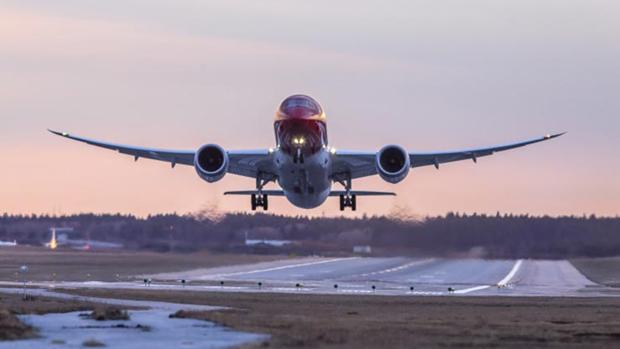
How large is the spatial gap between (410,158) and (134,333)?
83.5 ft

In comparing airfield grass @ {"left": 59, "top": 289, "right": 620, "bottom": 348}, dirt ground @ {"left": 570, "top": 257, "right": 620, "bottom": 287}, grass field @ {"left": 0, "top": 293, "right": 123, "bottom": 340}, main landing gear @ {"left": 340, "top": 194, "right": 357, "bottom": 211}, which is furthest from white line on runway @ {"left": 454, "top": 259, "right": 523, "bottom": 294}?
grass field @ {"left": 0, "top": 293, "right": 123, "bottom": 340}

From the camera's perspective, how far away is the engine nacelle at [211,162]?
49719 mm

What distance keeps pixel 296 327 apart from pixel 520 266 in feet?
217

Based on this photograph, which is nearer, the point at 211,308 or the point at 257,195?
the point at 211,308

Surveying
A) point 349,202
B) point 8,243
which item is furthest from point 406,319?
point 8,243

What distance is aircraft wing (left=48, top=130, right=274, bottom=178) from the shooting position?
51000 millimetres

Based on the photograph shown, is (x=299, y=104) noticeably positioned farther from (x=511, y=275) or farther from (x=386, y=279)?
(x=511, y=275)

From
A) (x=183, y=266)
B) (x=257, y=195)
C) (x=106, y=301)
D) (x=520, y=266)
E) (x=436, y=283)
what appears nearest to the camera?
(x=106, y=301)

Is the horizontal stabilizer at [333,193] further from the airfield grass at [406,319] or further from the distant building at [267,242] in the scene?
the distant building at [267,242]

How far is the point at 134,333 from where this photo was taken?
31.2 m

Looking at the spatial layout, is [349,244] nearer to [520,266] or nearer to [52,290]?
[520,266]

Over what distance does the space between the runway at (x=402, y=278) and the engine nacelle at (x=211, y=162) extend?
12946mm

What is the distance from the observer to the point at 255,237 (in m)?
93.2

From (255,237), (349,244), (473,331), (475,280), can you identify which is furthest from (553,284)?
(473,331)
